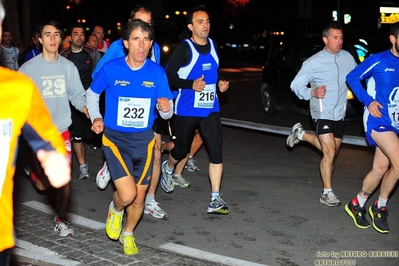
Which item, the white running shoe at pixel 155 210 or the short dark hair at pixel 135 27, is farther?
the white running shoe at pixel 155 210

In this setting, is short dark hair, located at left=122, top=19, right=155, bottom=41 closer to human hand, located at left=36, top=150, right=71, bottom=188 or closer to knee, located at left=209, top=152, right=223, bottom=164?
knee, located at left=209, top=152, right=223, bottom=164

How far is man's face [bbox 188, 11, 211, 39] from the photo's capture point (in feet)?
23.4

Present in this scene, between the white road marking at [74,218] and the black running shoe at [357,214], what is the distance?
2559 millimetres

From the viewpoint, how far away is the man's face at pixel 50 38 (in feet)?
21.2

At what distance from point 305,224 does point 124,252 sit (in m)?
2.01

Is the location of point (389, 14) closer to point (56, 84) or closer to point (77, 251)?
point (56, 84)

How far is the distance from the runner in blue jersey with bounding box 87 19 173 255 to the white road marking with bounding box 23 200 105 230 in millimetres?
968

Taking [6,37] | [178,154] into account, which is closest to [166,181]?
[178,154]

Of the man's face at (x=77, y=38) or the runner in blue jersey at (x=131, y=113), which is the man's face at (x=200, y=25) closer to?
the runner in blue jersey at (x=131, y=113)

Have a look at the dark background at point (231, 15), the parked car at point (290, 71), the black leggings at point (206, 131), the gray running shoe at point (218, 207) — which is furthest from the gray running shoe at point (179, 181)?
the dark background at point (231, 15)

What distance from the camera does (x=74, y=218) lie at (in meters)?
7.06

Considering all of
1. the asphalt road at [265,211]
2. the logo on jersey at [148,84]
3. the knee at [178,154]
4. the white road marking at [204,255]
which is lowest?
the asphalt road at [265,211]

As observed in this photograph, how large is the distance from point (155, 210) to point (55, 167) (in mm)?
3938

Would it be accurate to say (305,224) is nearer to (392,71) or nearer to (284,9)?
(392,71)
